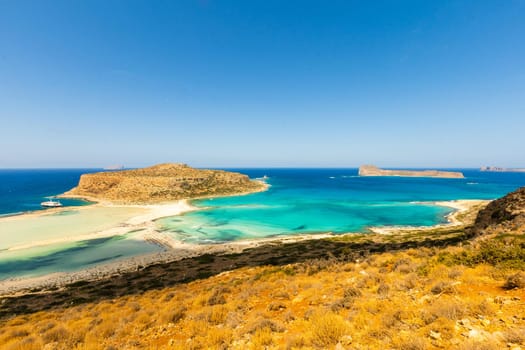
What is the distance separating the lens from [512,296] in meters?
6.53

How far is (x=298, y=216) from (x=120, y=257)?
36.3 metres

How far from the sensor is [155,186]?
84812 millimetres

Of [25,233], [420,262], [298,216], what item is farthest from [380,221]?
[25,233]

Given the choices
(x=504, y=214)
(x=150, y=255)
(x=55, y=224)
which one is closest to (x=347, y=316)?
(x=504, y=214)

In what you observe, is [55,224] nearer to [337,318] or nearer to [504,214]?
[337,318]

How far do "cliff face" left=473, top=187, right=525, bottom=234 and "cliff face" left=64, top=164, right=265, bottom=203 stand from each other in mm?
78179

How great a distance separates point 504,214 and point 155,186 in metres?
89.7

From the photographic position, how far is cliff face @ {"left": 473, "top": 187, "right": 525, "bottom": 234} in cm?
1870

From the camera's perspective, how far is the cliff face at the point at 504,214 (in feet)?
61.4

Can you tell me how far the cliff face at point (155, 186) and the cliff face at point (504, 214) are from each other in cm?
7818

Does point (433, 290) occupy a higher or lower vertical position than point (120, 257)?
higher

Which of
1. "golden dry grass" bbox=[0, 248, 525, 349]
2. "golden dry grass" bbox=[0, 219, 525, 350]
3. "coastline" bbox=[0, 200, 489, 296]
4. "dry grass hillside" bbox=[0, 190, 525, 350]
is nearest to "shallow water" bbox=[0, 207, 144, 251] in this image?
"coastline" bbox=[0, 200, 489, 296]

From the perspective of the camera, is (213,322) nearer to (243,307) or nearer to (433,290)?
(243,307)

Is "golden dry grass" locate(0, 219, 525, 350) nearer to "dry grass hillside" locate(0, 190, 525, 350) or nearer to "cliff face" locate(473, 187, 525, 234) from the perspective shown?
"dry grass hillside" locate(0, 190, 525, 350)
